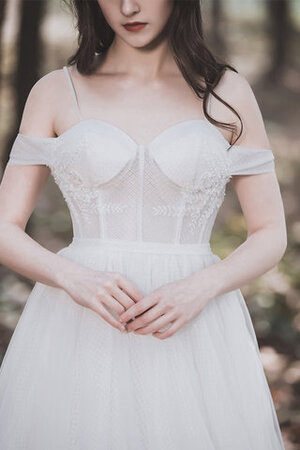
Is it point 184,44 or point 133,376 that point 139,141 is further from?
point 133,376

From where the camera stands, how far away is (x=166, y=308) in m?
1.92

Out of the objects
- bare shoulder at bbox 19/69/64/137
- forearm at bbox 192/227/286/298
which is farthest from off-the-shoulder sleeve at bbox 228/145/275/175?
bare shoulder at bbox 19/69/64/137

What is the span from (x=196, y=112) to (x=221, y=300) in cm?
58

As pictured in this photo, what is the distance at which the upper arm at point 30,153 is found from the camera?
2.16m

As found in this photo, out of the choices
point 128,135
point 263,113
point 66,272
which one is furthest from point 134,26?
point 263,113

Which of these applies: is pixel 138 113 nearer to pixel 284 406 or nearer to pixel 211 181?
pixel 211 181

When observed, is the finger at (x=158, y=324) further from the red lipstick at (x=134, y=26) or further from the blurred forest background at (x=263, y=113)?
the blurred forest background at (x=263, y=113)

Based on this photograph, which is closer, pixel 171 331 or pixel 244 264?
pixel 171 331

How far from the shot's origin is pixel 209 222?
7.35 feet

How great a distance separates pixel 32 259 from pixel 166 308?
41cm

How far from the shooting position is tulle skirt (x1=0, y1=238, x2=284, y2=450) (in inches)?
78.4

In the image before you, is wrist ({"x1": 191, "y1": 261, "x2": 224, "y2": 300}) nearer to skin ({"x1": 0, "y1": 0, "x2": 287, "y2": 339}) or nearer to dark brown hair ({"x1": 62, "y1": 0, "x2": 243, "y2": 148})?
skin ({"x1": 0, "y1": 0, "x2": 287, "y2": 339})

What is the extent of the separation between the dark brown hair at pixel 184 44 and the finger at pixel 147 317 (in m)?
0.63

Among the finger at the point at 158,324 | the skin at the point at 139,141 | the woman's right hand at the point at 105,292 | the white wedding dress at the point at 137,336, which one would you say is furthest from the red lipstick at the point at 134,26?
the finger at the point at 158,324
